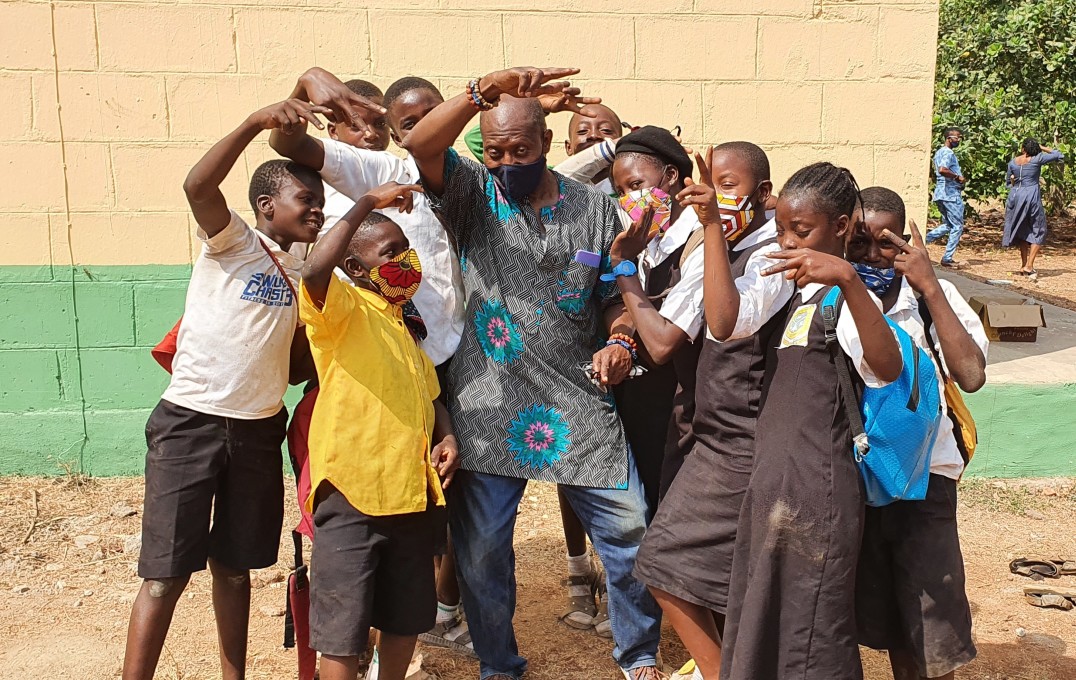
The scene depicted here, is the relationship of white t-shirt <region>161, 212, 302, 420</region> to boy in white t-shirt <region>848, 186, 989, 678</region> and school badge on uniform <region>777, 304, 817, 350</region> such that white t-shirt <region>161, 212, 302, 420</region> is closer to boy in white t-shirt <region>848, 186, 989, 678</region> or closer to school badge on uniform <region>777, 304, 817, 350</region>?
school badge on uniform <region>777, 304, 817, 350</region>

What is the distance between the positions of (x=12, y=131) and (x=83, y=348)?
1.12 m

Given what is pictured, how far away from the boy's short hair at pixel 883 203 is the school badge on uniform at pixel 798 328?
1.18ft

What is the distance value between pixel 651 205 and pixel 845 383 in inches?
37.5

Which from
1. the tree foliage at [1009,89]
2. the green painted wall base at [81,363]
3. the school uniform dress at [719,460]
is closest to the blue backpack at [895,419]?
the school uniform dress at [719,460]

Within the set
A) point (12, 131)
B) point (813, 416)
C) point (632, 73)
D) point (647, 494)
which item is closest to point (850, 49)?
point (632, 73)

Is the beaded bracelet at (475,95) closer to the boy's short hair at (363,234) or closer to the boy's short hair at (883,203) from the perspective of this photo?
the boy's short hair at (363,234)

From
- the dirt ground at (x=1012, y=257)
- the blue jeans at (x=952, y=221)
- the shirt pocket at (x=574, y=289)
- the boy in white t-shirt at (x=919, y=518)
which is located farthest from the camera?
the blue jeans at (x=952, y=221)

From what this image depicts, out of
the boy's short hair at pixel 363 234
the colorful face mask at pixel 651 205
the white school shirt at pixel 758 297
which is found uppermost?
the colorful face mask at pixel 651 205

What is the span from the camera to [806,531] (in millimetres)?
2547

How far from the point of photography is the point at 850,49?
531 centimetres

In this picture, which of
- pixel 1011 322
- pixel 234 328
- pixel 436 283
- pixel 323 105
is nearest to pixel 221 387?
pixel 234 328

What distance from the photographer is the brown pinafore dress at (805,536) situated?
2.54 m

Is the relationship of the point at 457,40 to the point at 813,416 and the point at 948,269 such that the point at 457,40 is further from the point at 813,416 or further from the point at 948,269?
the point at 948,269

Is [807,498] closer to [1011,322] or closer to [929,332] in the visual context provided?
[929,332]
